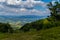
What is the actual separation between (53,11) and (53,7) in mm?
1816

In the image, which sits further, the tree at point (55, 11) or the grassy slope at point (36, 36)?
the tree at point (55, 11)

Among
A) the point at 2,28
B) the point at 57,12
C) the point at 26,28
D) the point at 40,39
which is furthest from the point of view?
the point at 57,12

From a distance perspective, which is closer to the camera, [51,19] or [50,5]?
[51,19]

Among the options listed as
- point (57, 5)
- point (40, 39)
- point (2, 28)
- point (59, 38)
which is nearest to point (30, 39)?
point (40, 39)

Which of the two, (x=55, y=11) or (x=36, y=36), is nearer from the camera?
(x=36, y=36)

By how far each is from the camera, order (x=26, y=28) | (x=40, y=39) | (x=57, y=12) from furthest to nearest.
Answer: (x=57, y=12) < (x=26, y=28) < (x=40, y=39)

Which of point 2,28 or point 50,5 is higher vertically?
point 50,5

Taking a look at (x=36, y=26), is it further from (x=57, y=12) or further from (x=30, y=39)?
(x=30, y=39)

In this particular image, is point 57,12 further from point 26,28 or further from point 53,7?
point 26,28

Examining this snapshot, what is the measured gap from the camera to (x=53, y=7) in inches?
3275

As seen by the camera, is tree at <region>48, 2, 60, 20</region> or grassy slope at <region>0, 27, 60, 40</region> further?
tree at <region>48, 2, 60, 20</region>

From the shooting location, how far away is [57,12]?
8188 cm

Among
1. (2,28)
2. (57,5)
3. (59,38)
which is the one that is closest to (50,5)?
(57,5)

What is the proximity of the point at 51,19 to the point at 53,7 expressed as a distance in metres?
6.33
